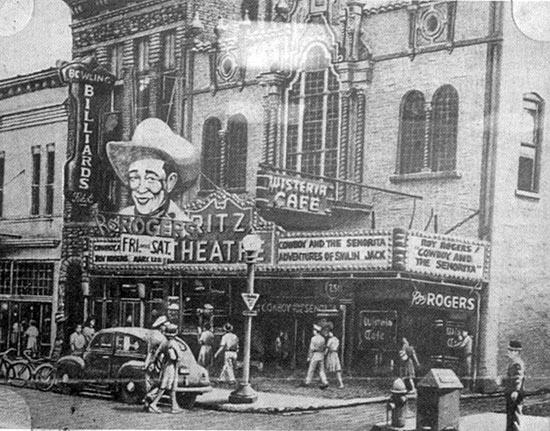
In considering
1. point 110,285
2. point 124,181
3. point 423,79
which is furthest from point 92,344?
point 423,79

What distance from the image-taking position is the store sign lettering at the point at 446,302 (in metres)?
9.96

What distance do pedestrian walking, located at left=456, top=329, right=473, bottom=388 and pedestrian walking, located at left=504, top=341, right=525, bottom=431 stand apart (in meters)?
0.37

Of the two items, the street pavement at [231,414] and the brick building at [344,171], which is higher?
the brick building at [344,171]

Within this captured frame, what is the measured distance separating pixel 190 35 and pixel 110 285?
9.46 feet

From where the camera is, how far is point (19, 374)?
11016 mm

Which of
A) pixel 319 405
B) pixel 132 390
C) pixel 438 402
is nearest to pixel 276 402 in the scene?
pixel 319 405

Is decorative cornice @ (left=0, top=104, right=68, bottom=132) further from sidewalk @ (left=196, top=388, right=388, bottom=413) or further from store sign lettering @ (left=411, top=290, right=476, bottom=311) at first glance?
store sign lettering @ (left=411, top=290, right=476, bottom=311)

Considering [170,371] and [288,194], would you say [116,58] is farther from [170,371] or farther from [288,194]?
[170,371]

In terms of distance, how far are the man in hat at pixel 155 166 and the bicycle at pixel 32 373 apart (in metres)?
1.89

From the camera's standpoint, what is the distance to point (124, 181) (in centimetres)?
1098

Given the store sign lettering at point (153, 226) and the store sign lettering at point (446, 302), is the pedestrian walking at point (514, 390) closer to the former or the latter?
the store sign lettering at point (446, 302)

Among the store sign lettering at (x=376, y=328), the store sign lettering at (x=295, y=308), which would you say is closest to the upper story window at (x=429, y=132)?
the store sign lettering at (x=376, y=328)

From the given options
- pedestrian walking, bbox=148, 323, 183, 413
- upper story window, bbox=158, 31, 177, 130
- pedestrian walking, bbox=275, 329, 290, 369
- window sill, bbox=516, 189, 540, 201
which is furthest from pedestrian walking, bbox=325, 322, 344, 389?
upper story window, bbox=158, 31, 177, 130

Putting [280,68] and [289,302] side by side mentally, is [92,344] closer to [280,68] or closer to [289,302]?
[289,302]
